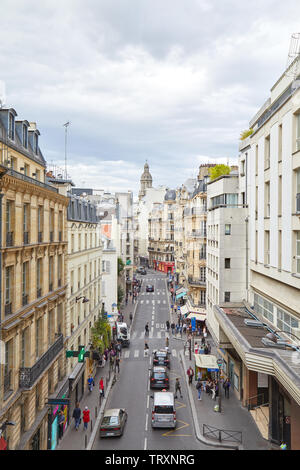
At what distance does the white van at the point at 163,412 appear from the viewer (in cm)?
2120

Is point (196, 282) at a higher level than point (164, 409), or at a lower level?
higher

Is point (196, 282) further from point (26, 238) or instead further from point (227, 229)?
point (26, 238)

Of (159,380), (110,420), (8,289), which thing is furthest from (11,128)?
(159,380)

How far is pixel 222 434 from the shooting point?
20.6 m

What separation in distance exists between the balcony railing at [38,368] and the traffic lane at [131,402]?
4.84 meters

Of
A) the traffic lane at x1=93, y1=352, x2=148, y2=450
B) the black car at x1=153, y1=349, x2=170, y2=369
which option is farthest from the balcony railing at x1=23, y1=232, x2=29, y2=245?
the black car at x1=153, y1=349, x2=170, y2=369

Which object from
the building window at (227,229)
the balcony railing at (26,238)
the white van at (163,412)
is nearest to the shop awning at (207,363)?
the white van at (163,412)

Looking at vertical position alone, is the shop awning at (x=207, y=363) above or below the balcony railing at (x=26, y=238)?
below

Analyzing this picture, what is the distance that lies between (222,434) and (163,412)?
339 cm

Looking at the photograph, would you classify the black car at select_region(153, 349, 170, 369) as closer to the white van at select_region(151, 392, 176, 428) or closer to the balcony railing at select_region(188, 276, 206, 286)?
the white van at select_region(151, 392, 176, 428)

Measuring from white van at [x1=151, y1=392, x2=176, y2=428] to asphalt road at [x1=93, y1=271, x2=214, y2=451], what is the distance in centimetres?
40

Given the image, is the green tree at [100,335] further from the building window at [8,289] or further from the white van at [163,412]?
the building window at [8,289]
